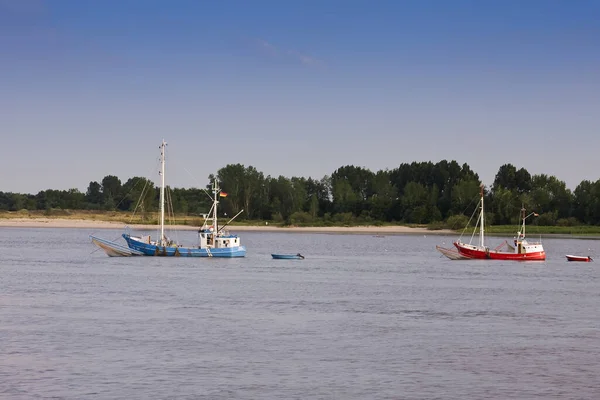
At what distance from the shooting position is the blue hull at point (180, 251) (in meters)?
96.1

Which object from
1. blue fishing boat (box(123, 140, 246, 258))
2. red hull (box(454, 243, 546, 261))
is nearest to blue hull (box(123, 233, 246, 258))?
blue fishing boat (box(123, 140, 246, 258))

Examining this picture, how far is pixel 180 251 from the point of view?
96562 mm

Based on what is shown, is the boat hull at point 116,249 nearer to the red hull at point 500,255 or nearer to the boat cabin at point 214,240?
the boat cabin at point 214,240

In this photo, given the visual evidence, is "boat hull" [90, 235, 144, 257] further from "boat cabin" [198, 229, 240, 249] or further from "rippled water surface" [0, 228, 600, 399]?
"rippled water surface" [0, 228, 600, 399]

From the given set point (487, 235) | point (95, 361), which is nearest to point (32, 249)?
point (95, 361)

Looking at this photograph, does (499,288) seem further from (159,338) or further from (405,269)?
(159,338)

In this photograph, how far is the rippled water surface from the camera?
98.2 ft

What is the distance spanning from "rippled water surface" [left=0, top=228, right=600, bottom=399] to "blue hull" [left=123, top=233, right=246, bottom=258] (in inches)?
796

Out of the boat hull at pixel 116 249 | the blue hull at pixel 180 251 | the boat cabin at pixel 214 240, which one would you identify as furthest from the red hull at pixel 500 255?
the boat hull at pixel 116 249

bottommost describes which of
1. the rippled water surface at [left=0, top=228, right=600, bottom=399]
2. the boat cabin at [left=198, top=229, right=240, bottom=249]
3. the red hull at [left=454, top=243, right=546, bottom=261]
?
the rippled water surface at [left=0, top=228, right=600, bottom=399]

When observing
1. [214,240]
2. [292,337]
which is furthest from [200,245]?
[292,337]

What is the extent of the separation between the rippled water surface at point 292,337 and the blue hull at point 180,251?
2022 centimetres

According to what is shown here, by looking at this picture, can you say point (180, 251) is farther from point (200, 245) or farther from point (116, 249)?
point (116, 249)

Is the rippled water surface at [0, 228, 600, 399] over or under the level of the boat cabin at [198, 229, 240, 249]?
under
